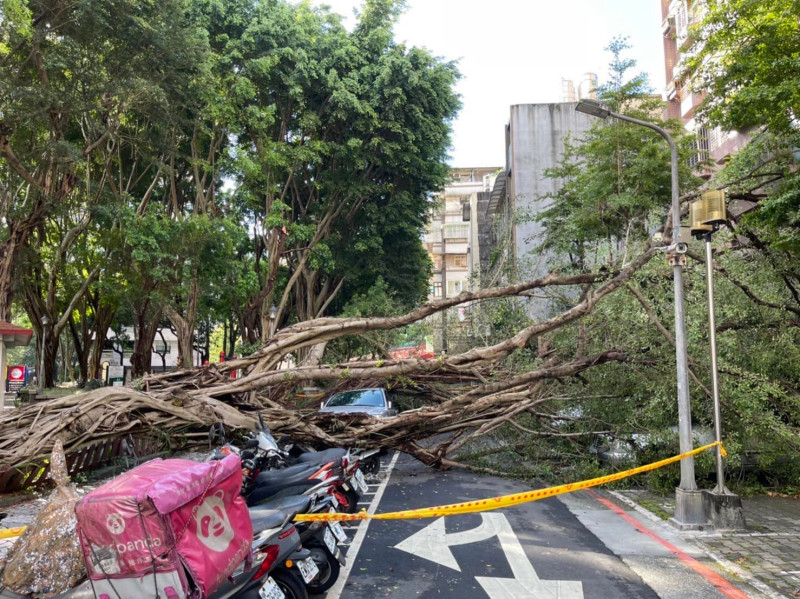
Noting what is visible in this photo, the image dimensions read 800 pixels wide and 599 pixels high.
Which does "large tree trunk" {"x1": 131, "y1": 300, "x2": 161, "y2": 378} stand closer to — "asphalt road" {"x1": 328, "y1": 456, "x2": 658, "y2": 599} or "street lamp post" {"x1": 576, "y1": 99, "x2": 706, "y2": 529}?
"asphalt road" {"x1": 328, "y1": 456, "x2": 658, "y2": 599}

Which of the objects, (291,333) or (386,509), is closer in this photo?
(386,509)

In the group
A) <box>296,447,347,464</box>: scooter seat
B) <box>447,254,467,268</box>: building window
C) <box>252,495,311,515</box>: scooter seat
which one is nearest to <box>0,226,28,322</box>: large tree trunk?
<box>296,447,347,464</box>: scooter seat

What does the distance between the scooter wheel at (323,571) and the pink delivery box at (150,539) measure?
209cm

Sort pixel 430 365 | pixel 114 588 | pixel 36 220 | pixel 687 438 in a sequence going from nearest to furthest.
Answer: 1. pixel 114 588
2. pixel 687 438
3. pixel 430 365
4. pixel 36 220

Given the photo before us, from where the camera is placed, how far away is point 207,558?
12.7 ft

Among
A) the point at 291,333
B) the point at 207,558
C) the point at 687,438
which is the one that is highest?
the point at 291,333

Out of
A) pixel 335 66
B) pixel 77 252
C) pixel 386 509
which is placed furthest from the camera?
pixel 77 252

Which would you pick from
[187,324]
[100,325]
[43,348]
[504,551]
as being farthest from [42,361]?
[504,551]

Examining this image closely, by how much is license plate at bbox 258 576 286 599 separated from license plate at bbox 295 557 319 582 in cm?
33

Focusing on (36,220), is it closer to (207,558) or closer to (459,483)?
(459,483)

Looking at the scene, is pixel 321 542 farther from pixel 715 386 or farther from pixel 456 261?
pixel 456 261

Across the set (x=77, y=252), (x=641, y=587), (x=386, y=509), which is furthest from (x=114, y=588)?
(x=77, y=252)

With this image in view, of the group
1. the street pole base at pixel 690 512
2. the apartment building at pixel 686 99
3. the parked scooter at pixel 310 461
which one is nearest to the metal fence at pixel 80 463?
the parked scooter at pixel 310 461

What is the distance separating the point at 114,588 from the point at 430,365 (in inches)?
292
